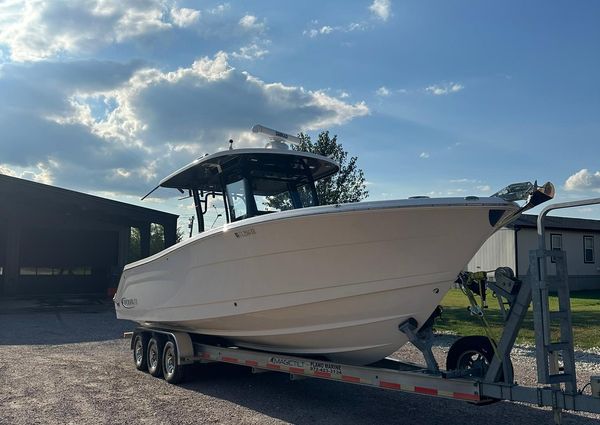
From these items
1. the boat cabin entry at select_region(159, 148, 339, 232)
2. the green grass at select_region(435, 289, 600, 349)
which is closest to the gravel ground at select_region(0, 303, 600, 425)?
the green grass at select_region(435, 289, 600, 349)

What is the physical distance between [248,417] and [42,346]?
6.80 m

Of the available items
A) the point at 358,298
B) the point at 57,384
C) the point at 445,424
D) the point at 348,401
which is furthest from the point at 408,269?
the point at 57,384

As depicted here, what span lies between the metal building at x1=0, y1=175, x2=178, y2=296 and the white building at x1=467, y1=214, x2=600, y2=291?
14.2 m

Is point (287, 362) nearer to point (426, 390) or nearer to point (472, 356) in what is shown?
point (426, 390)

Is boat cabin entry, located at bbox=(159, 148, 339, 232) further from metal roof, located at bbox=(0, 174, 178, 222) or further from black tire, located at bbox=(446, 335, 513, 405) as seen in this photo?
metal roof, located at bbox=(0, 174, 178, 222)

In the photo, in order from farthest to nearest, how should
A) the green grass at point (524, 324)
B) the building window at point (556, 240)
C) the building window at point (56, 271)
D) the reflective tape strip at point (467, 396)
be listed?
1. the building window at point (556, 240)
2. the building window at point (56, 271)
3. the green grass at point (524, 324)
4. the reflective tape strip at point (467, 396)

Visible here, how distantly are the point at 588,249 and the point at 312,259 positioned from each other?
80.0ft

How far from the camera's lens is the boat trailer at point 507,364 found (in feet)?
14.2

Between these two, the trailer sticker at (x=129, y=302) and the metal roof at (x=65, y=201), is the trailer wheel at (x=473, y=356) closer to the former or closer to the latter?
the trailer sticker at (x=129, y=302)

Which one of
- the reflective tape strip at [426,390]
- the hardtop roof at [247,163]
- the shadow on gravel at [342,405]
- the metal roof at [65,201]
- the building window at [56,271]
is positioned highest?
the metal roof at [65,201]

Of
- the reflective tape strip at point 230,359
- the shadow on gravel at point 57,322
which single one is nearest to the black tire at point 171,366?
the reflective tape strip at point 230,359

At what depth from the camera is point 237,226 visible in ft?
19.6

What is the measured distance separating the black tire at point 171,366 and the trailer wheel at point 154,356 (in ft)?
0.45

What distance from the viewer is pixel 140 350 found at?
28.9ft
